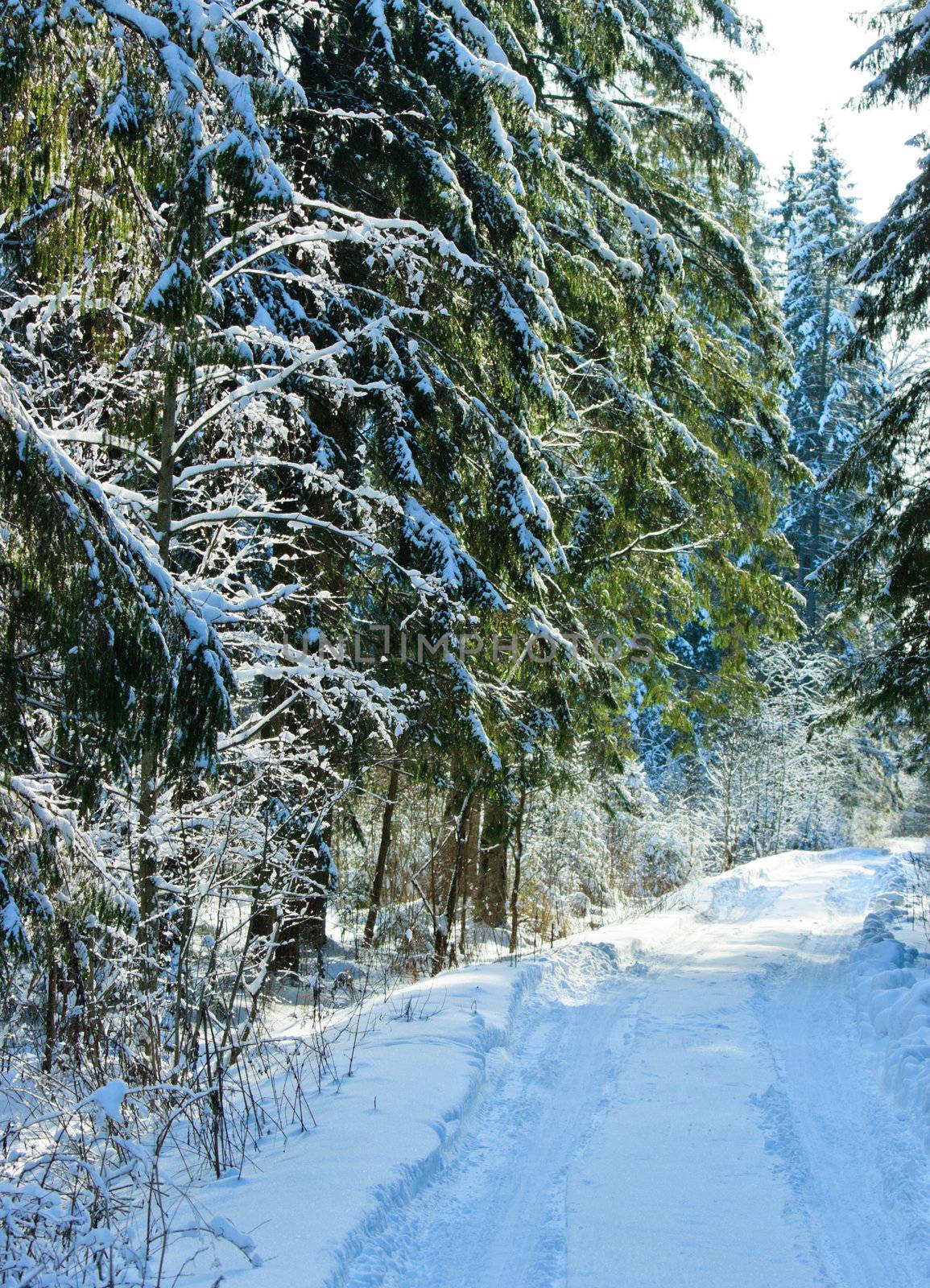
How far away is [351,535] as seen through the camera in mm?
6836

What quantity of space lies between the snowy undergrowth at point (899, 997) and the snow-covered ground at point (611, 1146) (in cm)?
3

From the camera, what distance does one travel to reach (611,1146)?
17.1 ft

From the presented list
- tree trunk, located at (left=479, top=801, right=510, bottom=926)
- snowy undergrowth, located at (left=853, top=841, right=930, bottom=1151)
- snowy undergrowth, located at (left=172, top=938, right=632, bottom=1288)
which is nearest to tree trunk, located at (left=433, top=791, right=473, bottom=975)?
snowy undergrowth, located at (left=172, top=938, right=632, bottom=1288)

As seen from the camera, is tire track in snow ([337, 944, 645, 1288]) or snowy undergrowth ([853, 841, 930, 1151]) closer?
tire track in snow ([337, 944, 645, 1288])

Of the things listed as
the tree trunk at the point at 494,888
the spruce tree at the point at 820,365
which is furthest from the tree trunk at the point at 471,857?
the spruce tree at the point at 820,365

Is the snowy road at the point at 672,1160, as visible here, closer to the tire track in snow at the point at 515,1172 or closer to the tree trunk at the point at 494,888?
the tire track in snow at the point at 515,1172

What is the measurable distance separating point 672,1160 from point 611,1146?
35 centimetres

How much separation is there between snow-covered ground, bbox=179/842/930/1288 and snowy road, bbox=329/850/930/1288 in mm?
15

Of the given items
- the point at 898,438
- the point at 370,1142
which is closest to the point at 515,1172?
the point at 370,1142

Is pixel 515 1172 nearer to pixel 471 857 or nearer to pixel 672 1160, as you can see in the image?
pixel 672 1160

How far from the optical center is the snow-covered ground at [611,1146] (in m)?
3.85

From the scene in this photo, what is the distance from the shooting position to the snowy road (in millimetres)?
3912

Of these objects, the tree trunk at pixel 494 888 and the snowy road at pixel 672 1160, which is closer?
the snowy road at pixel 672 1160

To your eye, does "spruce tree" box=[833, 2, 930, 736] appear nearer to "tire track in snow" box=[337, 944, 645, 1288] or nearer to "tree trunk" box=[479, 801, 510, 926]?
"tire track in snow" box=[337, 944, 645, 1288]
